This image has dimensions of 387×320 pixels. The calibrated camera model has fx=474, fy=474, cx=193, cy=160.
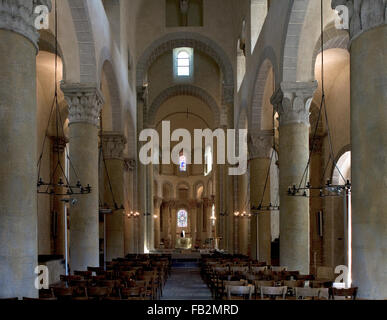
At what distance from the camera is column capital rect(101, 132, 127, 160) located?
2072 centimetres

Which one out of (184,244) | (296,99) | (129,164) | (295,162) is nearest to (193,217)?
(184,244)

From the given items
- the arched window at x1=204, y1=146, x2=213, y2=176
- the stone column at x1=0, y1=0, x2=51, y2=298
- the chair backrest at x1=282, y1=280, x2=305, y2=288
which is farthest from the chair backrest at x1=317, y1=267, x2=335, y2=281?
the arched window at x1=204, y1=146, x2=213, y2=176

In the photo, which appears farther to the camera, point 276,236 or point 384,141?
point 276,236

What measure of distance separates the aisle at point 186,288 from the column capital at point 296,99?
234 inches

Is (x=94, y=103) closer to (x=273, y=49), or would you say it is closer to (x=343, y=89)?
(x=273, y=49)

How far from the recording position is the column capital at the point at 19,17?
7.57 meters

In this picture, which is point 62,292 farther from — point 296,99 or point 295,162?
point 296,99

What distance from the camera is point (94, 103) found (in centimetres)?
1441

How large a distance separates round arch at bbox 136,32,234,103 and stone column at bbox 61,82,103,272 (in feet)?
47.1

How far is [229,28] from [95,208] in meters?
17.8

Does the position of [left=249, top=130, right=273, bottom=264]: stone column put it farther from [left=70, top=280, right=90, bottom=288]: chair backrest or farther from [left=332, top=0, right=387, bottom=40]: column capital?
[left=332, top=0, right=387, bottom=40]: column capital

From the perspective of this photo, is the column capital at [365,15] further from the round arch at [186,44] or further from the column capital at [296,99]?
the round arch at [186,44]

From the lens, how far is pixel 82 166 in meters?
14.2
